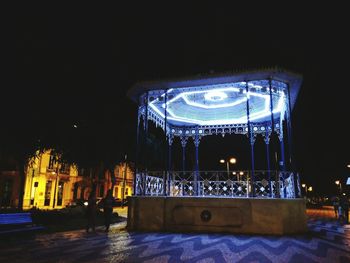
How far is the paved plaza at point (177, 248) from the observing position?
7.28 metres

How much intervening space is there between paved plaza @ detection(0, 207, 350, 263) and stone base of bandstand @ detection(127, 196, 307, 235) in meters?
0.61

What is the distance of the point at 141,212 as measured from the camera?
40.3ft

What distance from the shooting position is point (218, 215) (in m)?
11.4

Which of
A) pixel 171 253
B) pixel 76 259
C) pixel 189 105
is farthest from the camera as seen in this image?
pixel 189 105

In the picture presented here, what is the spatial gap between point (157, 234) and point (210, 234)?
210 cm

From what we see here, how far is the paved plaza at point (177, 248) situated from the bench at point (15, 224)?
0.78 m

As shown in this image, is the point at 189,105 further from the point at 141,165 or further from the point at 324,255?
the point at 324,255

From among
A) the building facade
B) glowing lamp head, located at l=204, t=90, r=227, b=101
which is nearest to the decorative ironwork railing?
glowing lamp head, located at l=204, t=90, r=227, b=101

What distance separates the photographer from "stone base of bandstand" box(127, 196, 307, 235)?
10.8 metres

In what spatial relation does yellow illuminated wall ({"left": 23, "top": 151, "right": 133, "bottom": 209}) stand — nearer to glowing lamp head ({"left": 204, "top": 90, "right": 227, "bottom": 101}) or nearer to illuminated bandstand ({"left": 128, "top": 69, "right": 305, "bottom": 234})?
illuminated bandstand ({"left": 128, "top": 69, "right": 305, "bottom": 234})

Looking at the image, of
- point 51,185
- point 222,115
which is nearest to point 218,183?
point 222,115

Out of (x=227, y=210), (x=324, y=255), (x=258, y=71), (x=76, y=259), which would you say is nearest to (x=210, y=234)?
(x=227, y=210)

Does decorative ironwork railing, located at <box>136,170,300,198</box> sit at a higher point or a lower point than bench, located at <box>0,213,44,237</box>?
higher

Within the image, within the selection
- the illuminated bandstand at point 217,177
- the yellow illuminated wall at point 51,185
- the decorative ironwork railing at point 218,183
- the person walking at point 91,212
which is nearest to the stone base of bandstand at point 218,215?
the illuminated bandstand at point 217,177
